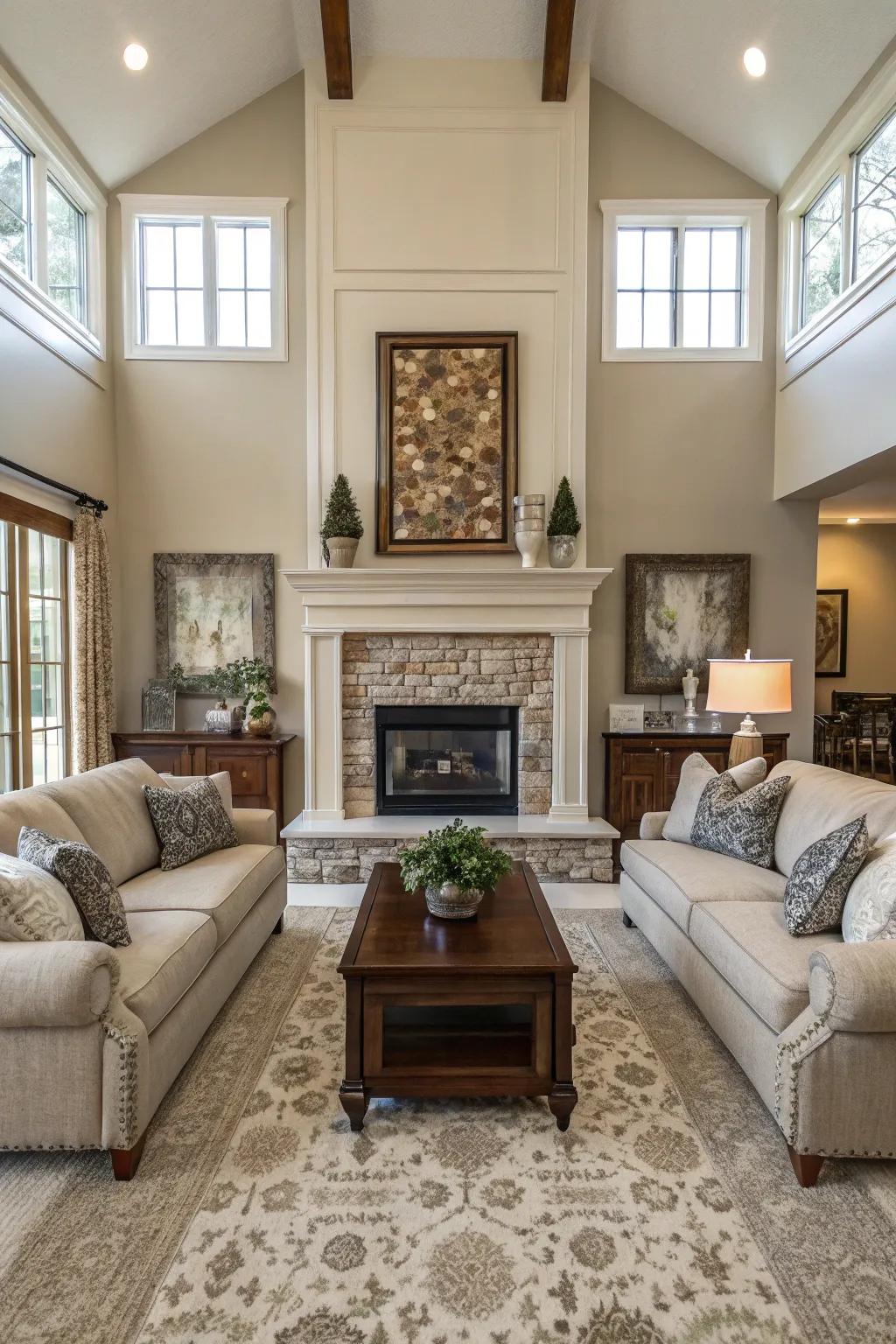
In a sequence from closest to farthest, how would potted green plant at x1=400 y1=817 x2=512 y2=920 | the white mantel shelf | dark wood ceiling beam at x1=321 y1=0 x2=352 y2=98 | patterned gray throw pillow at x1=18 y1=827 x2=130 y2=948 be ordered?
patterned gray throw pillow at x1=18 y1=827 x2=130 y2=948 < potted green plant at x1=400 y1=817 x2=512 y2=920 < dark wood ceiling beam at x1=321 y1=0 x2=352 y2=98 < the white mantel shelf

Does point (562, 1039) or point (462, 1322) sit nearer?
point (462, 1322)

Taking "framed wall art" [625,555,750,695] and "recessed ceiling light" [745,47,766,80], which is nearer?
"recessed ceiling light" [745,47,766,80]

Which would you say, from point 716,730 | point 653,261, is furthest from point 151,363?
point 716,730

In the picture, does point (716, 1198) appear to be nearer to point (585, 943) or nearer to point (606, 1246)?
point (606, 1246)

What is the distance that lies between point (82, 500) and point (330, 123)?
10.4 ft

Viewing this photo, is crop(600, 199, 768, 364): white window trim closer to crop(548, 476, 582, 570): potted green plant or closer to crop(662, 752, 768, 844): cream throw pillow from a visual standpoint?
crop(548, 476, 582, 570): potted green plant

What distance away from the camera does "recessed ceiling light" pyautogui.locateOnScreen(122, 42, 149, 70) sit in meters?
4.53

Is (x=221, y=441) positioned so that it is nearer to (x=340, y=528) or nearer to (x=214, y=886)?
(x=340, y=528)

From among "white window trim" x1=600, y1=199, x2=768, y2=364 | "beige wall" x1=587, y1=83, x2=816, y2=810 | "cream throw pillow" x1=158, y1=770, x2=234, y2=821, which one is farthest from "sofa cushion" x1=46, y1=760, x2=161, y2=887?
"white window trim" x1=600, y1=199, x2=768, y2=364

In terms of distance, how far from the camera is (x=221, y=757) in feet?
17.3

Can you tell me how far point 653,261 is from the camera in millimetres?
5707

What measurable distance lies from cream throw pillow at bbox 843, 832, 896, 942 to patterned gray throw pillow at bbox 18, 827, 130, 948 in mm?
2360

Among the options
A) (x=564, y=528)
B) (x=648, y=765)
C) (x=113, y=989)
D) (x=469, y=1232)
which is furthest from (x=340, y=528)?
(x=469, y=1232)

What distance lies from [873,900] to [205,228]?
19.8 ft
